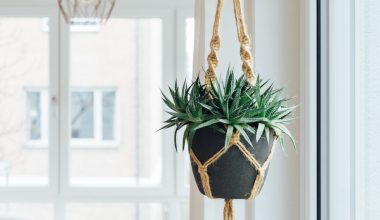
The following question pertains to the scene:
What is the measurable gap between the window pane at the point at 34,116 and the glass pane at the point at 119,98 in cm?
26

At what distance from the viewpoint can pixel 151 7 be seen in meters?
2.74

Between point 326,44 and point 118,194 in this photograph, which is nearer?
point 326,44

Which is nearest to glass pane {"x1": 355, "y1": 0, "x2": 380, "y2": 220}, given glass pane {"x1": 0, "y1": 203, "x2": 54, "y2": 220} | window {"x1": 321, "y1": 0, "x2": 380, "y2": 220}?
window {"x1": 321, "y1": 0, "x2": 380, "y2": 220}

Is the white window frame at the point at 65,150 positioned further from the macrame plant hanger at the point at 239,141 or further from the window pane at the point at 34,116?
the macrame plant hanger at the point at 239,141

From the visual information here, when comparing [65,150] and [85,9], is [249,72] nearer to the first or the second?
[85,9]

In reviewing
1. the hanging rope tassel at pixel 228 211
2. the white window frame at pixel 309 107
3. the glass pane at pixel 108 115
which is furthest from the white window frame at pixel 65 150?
the hanging rope tassel at pixel 228 211

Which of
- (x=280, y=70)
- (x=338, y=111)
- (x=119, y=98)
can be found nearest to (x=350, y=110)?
(x=338, y=111)

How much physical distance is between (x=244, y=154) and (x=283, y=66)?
811 millimetres

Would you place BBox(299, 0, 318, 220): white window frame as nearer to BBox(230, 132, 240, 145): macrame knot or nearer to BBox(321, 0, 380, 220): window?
BBox(321, 0, 380, 220): window

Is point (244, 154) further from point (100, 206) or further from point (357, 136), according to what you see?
point (100, 206)

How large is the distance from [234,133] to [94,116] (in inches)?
77.9

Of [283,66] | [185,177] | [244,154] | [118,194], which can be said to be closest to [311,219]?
[283,66]

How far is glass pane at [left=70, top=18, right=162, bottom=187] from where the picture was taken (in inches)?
110

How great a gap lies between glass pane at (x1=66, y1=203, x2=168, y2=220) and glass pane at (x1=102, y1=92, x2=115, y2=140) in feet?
1.47
